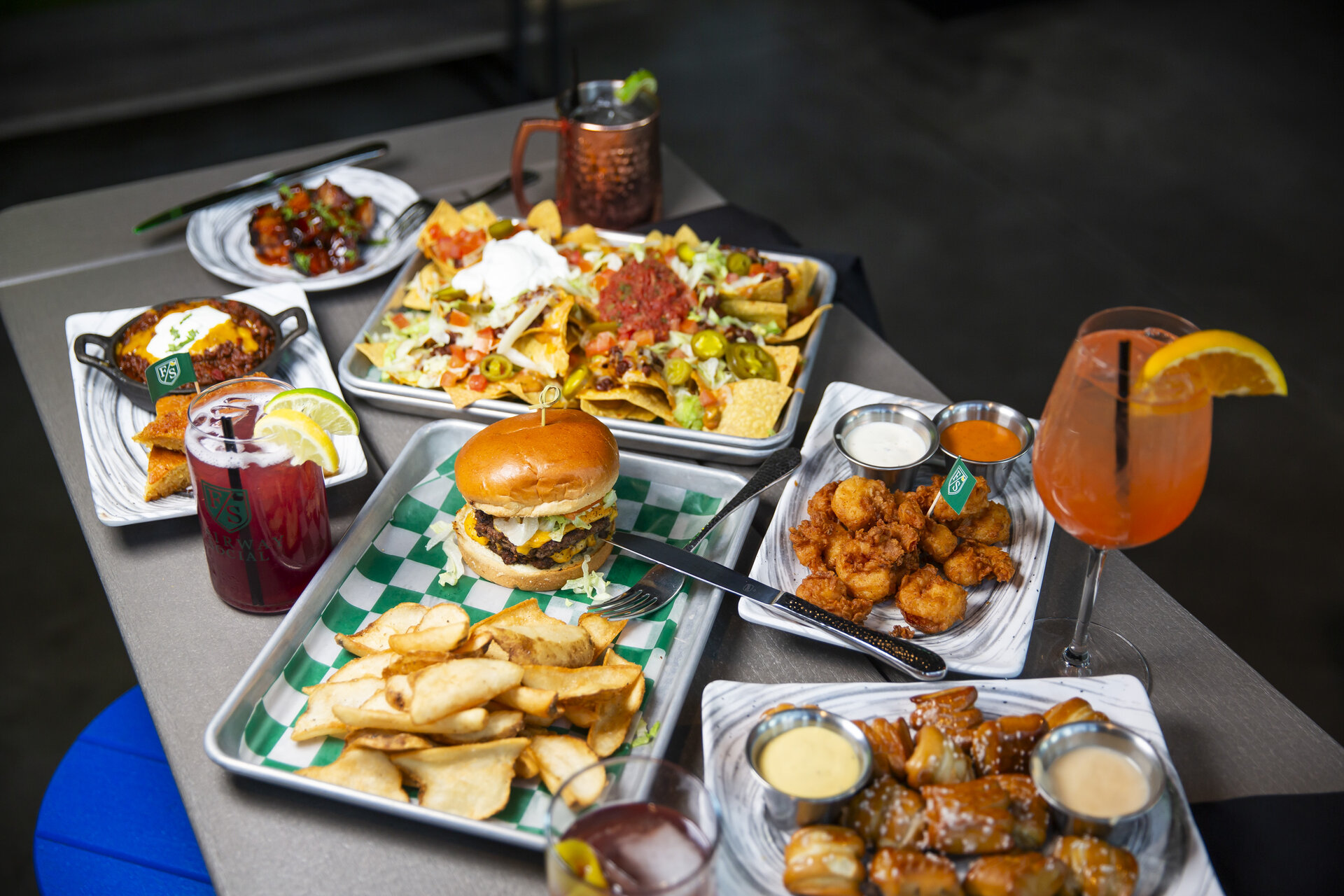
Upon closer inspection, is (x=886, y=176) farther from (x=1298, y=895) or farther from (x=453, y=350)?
(x=1298, y=895)

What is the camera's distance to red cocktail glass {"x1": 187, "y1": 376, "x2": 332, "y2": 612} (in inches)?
61.3

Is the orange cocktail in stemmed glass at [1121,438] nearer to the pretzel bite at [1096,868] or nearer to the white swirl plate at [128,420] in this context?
the pretzel bite at [1096,868]

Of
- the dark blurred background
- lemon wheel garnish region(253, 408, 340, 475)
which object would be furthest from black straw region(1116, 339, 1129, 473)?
the dark blurred background

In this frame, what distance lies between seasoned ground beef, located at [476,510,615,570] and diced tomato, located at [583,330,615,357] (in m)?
0.57

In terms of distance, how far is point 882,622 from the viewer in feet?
5.47

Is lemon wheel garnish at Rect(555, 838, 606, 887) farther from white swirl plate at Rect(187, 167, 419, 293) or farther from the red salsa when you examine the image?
white swirl plate at Rect(187, 167, 419, 293)

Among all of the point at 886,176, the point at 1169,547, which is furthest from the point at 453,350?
the point at 886,176

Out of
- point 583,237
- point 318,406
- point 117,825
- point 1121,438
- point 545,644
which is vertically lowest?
point 117,825

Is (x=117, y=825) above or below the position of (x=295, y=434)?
below

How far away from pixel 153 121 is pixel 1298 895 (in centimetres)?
666

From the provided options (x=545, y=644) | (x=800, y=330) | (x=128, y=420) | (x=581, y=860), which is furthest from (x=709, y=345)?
(x=581, y=860)

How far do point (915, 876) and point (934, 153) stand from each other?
5632 mm

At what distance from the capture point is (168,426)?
1872 mm

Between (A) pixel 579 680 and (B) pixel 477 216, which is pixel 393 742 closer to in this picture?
(A) pixel 579 680
